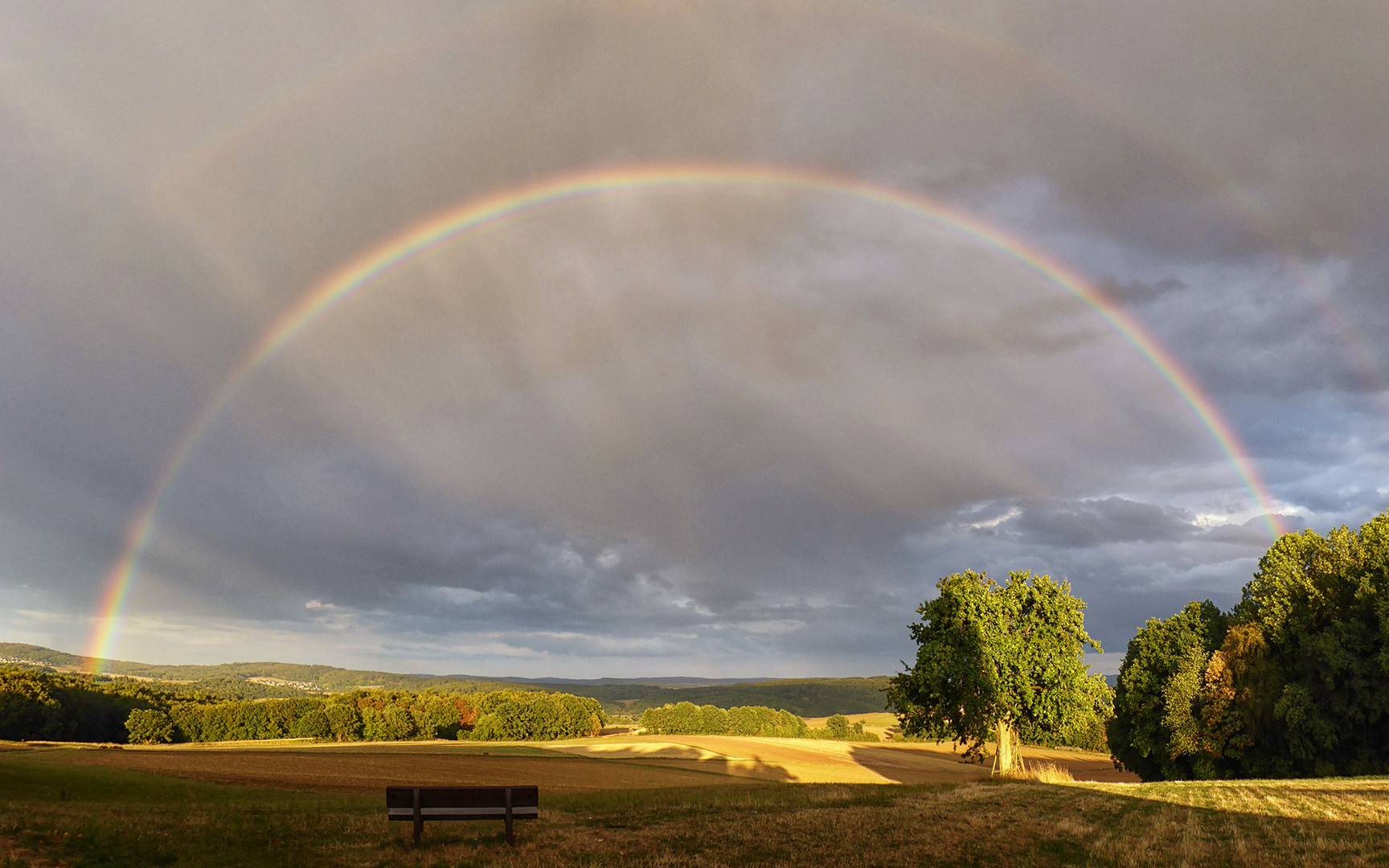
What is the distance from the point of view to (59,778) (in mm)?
35312

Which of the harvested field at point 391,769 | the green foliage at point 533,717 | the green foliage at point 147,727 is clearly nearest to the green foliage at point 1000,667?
the harvested field at point 391,769

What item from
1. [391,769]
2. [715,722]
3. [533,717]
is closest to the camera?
[391,769]

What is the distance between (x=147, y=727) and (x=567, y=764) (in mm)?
101003

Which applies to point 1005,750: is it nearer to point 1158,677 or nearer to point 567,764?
point 1158,677

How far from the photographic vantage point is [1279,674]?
178 feet

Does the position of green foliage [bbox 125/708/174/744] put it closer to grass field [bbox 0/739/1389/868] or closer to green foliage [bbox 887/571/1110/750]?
grass field [bbox 0/739/1389/868]

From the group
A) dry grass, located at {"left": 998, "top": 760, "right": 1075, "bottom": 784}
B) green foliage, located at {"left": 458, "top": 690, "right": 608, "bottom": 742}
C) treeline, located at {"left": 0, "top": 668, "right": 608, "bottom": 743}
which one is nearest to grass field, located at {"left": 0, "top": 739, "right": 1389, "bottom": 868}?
dry grass, located at {"left": 998, "top": 760, "right": 1075, "bottom": 784}

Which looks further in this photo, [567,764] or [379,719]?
[379,719]

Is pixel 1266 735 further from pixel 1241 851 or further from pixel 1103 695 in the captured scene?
pixel 1241 851

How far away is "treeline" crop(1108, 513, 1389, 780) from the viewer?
50.0 meters

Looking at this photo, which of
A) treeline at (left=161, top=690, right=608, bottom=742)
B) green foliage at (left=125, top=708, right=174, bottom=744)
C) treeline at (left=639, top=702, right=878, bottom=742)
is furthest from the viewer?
treeline at (left=639, top=702, right=878, bottom=742)

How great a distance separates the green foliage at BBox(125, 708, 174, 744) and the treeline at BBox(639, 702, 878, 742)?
8787 cm

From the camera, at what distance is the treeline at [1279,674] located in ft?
164

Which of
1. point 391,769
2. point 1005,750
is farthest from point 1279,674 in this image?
point 391,769
